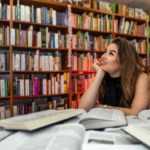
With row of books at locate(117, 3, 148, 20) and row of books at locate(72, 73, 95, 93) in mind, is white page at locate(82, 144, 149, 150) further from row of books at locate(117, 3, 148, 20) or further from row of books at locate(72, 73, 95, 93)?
row of books at locate(117, 3, 148, 20)

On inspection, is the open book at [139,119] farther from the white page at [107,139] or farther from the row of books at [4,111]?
the row of books at [4,111]

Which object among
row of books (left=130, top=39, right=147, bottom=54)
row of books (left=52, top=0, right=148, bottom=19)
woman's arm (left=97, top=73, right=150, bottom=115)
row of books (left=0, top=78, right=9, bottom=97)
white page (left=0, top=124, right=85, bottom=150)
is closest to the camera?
white page (left=0, top=124, right=85, bottom=150)

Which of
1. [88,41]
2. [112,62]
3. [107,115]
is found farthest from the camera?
[88,41]

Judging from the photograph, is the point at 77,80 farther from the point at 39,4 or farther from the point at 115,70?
the point at 115,70

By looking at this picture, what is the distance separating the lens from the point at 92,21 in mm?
3822

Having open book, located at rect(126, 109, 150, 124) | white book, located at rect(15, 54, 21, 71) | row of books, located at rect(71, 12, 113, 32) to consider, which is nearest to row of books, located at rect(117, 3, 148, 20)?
row of books, located at rect(71, 12, 113, 32)

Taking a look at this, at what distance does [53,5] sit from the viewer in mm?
3504

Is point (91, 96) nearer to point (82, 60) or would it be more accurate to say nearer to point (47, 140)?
point (47, 140)

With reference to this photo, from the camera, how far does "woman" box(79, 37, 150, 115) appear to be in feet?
4.81

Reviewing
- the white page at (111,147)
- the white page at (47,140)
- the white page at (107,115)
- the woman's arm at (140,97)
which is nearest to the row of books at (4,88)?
the woman's arm at (140,97)

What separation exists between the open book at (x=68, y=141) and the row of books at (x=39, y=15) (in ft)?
9.34

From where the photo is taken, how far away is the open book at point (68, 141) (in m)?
0.46

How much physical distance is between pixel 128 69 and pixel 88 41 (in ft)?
7.60

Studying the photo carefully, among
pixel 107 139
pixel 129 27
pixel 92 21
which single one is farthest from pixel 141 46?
pixel 107 139
